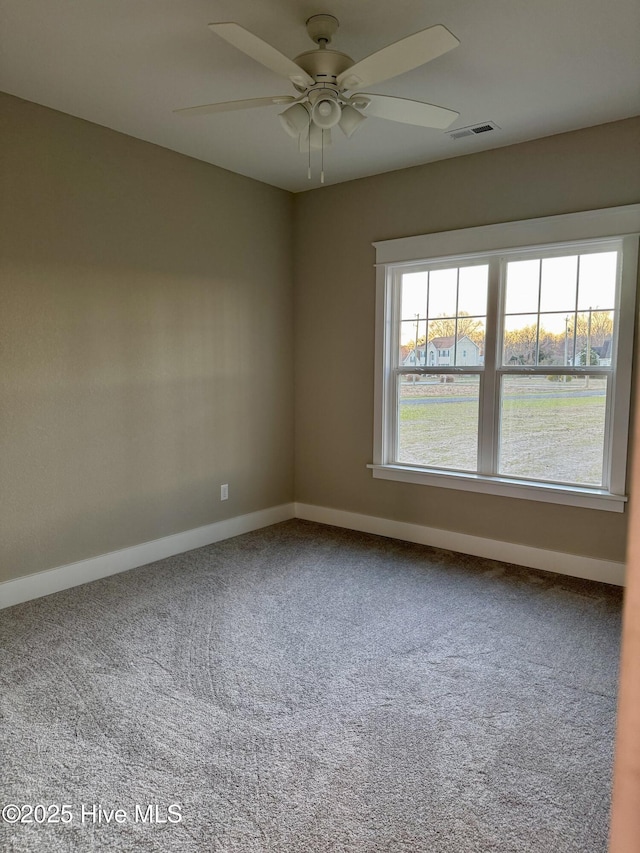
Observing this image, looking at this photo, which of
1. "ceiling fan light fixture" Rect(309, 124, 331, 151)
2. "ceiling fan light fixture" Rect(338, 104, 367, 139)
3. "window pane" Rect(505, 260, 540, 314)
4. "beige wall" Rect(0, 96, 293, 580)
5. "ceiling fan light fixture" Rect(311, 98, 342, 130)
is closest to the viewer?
"ceiling fan light fixture" Rect(311, 98, 342, 130)

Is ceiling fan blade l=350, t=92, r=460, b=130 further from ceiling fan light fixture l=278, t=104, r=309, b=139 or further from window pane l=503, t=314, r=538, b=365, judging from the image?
window pane l=503, t=314, r=538, b=365

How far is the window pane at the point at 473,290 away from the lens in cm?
380

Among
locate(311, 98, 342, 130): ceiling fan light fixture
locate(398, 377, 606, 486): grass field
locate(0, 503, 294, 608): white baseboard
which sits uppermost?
locate(311, 98, 342, 130): ceiling fan light fixture

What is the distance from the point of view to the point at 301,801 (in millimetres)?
1707

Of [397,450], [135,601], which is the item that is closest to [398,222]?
[397,450]

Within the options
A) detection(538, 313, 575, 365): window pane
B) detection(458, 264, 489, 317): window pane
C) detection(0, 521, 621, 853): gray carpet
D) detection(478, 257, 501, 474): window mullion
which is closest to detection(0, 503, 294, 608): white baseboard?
detection(0, 521, 621, 853): gray carpet

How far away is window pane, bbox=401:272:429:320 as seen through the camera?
13.4 ft

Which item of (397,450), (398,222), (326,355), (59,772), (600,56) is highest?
(600,56)

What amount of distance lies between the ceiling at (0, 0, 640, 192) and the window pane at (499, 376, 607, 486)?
4.95 feet

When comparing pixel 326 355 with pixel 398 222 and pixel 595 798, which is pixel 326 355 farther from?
pixel 595 798

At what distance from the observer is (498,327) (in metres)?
3.75

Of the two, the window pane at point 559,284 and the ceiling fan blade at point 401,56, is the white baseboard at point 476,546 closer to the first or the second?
the window pane at point 559,284

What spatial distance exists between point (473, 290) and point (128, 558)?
290 cm

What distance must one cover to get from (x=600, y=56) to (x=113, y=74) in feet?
7.40
